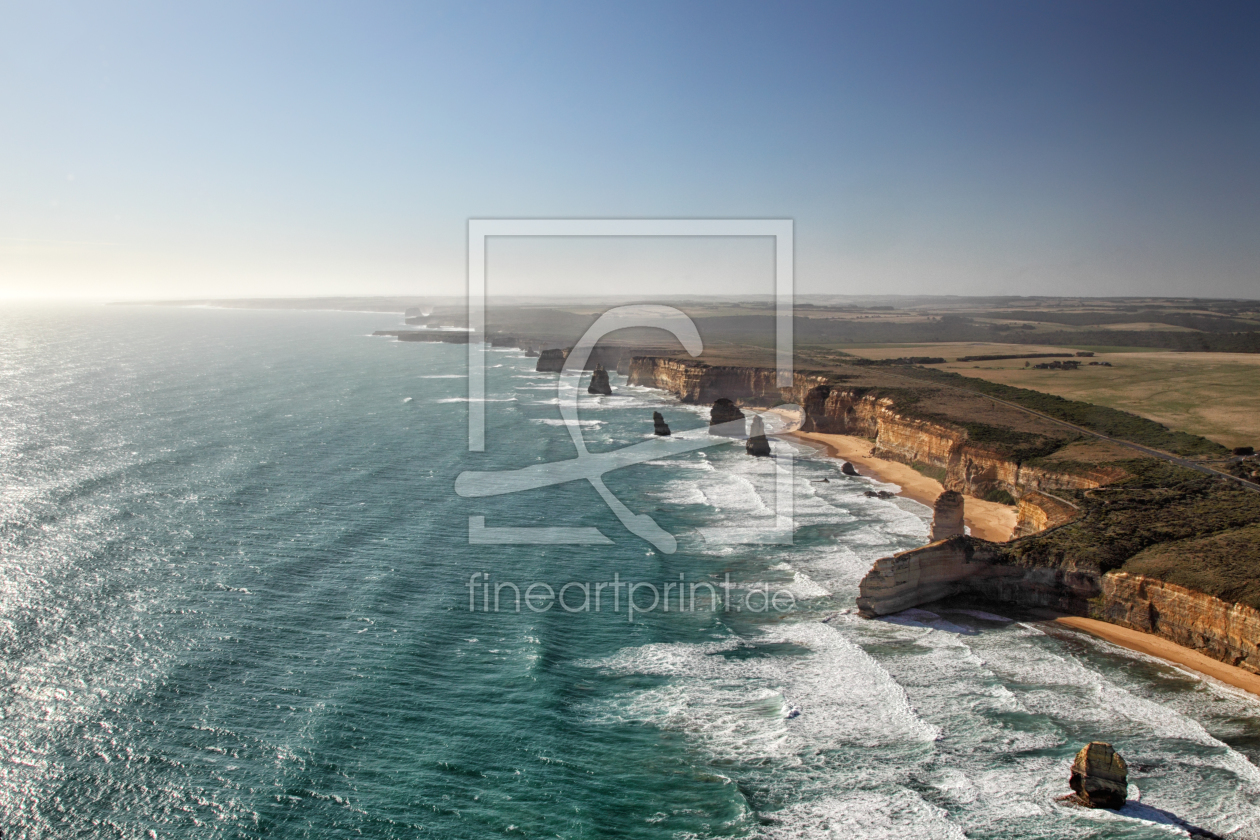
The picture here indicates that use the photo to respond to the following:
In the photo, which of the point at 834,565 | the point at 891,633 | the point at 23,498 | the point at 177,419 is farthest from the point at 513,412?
the point at 891,633

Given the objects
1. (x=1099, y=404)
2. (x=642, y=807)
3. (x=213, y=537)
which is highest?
(x=1099, y=404)

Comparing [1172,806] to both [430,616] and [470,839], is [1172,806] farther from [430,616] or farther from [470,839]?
[430,616]

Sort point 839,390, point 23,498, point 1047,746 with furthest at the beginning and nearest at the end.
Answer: point 839,390, point 23,498, point 1047,746

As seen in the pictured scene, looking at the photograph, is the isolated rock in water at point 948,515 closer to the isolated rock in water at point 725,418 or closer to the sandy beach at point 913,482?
the sandy beach at point 913,482

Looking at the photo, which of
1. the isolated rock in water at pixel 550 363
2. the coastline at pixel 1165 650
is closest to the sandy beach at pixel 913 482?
the coastline at pixel 1165 650

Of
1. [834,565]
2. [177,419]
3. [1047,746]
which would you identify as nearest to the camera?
[1047,746]

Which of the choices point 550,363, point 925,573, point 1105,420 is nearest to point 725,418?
point 1105,420
